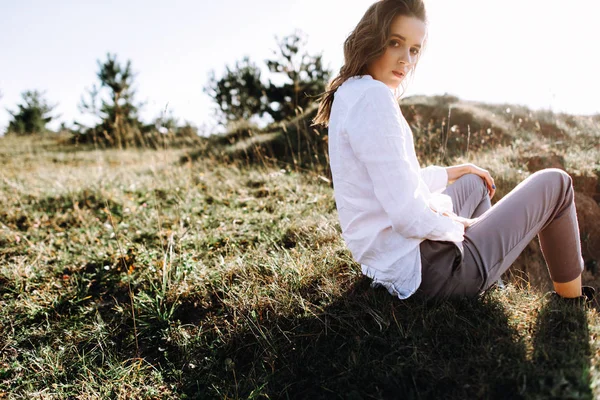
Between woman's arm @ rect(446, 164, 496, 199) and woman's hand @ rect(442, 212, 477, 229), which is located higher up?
woman's arm @ rect(446, 164, 496, 199)

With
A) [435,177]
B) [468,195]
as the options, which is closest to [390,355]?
[435,177]

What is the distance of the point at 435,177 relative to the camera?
7.37ft

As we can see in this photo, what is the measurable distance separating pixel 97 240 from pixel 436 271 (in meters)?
2.94

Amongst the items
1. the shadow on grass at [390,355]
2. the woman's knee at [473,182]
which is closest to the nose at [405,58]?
the woman's knee at [473,182]

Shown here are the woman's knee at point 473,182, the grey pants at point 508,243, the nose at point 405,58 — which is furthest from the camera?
the woman's knee at point 473,182

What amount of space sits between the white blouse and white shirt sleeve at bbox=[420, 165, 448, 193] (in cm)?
34

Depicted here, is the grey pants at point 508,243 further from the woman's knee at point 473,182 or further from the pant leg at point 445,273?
the woman's knee at point 473,182

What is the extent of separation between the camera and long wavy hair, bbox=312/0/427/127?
1.74 metres

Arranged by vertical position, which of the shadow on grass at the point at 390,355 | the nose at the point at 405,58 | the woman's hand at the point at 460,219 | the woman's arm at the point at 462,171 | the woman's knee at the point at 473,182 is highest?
the nose at the point at 405,58

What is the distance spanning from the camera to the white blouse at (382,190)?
1.52 metres

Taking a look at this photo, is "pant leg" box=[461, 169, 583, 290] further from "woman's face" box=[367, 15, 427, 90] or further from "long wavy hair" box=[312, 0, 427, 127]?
"long wavy hair" box=[312, 0, 427, 127]

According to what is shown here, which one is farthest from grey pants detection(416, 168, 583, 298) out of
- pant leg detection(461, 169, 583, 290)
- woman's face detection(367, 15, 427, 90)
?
woman's face detection(367, 15, 427, 90)

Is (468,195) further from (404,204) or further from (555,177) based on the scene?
(404,204)

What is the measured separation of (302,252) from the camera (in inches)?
107
